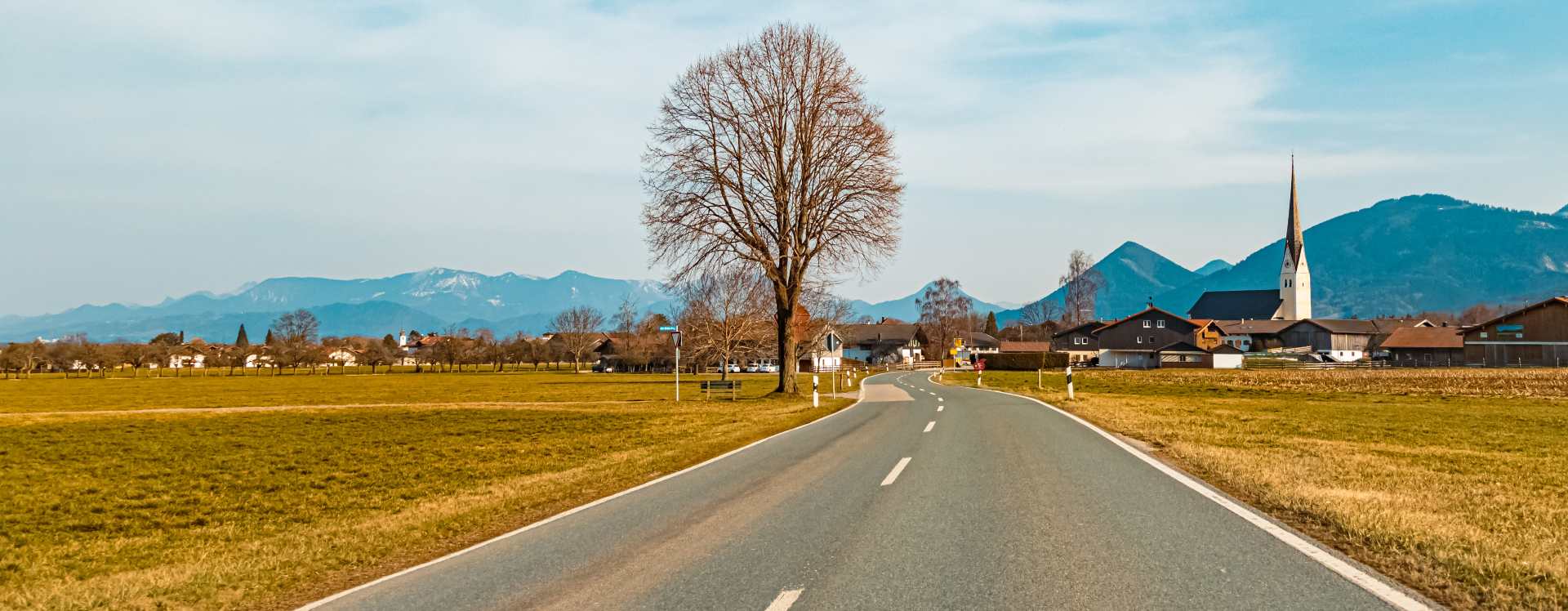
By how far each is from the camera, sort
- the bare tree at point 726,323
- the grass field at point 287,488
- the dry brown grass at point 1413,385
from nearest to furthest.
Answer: the grass field at point 287,488 < the dry brown grass at point 1413,385 < the bare tree at point 726,323

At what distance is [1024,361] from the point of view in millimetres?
97188

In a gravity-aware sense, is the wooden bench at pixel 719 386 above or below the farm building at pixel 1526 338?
below

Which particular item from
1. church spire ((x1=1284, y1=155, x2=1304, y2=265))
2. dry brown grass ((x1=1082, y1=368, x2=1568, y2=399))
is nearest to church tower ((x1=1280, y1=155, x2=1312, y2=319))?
church spire ((x1=1284, y1=155, x2=1304, y2=265))

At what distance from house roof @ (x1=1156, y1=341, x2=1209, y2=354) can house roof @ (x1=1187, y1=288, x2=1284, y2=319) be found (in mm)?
58617

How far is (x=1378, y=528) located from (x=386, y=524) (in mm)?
9934

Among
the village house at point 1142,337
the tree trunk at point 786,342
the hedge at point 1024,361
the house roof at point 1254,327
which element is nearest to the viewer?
the tree trunk at point 786,342

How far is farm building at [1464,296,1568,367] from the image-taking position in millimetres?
77312

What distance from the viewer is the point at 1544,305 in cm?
7819

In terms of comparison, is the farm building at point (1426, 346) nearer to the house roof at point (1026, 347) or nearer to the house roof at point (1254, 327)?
the house roof at point (1254, 327)

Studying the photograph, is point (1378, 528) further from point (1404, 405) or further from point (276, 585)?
point (1404, 405)

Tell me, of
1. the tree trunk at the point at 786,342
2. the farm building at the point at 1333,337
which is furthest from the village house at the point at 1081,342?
the tree trunk at the point at 786,342

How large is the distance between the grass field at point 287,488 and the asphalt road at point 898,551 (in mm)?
1342

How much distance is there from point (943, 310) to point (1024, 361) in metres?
46.4

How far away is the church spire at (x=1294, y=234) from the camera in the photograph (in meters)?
163
